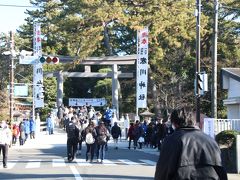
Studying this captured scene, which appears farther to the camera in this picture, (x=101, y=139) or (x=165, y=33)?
(x=165, y=33)

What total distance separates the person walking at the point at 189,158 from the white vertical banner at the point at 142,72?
3223 cm

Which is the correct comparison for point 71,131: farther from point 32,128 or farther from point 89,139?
point 32,128

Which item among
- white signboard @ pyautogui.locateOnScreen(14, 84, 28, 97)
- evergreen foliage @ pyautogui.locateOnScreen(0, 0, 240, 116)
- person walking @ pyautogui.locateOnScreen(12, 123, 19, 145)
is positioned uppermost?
evergreen foliage @ pyautogui.locateOnScreen(0, 0, 240, 116)

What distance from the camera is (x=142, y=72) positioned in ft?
122

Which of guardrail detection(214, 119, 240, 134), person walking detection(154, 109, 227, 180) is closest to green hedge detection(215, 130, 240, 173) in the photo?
guardrail detection(214, 119, 240, 134)

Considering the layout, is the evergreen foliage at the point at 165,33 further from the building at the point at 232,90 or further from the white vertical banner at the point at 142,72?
the building at the point at 232,90

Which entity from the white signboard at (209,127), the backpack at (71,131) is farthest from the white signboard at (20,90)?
the white signboard at (209,127)

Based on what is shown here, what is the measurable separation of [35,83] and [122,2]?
10.4m

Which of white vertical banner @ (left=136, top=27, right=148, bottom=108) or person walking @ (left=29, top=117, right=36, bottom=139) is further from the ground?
white vertical banner @ (left=136, top=27, right=148, bottom=108)

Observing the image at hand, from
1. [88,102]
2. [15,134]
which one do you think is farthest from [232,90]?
[88,102]

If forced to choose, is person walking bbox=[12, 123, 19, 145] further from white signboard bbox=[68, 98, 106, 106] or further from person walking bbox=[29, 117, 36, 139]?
white signboard bbox=[68, 98, 106, 106]

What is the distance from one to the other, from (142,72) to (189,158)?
33.0m

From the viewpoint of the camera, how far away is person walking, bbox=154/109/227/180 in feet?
14.1

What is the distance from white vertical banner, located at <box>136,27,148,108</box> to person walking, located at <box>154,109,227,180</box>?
1269 inches
